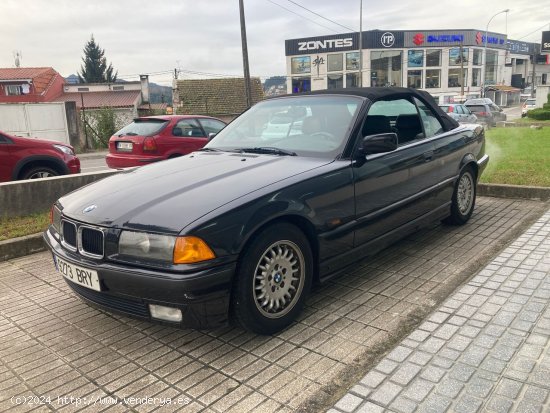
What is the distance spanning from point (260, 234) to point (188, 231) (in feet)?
1.67

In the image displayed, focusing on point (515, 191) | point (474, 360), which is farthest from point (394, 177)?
point (515, 191)

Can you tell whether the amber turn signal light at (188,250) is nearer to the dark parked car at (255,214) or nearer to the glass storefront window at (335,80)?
the dark parked car at (255,214)

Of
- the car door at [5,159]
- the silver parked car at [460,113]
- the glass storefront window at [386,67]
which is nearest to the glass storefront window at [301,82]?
the glass storefront window at [386,67]

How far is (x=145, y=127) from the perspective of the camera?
31.1ft

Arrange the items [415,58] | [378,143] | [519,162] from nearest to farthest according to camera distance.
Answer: [378,143] < [519,162] < [415,58]

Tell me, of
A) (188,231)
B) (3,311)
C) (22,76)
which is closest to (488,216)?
(188,231)

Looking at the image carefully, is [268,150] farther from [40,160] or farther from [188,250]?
[40,160]

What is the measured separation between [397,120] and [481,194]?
3.36 metres

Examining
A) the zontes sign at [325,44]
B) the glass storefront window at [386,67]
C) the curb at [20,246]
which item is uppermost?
the zontes sign at [325,44]

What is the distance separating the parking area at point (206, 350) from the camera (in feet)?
8.59

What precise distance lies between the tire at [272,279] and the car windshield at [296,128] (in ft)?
3.06

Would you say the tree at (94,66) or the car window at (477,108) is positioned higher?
the tree at (94,66)

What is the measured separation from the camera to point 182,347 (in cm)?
318

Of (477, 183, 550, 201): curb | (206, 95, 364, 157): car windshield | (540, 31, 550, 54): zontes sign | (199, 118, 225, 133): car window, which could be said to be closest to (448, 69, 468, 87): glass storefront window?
(540, 31, 550, 54): zontes sign
